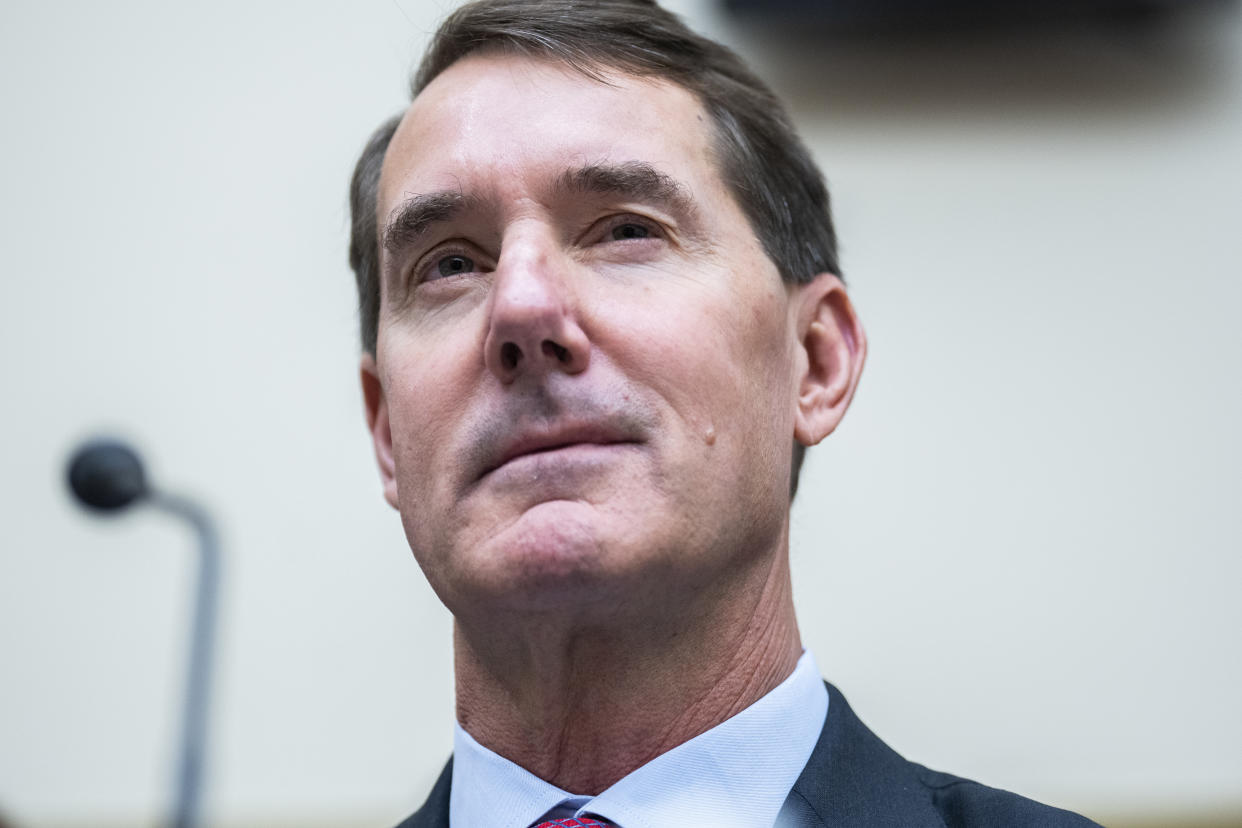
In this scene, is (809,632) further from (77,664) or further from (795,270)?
(77,664)

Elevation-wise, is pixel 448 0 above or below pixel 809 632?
above

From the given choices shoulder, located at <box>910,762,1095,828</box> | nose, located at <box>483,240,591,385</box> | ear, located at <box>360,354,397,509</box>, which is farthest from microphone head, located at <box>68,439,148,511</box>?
shoulder, located at <box>910,762,1095,828</box>

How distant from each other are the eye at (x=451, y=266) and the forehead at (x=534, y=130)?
0.27 ft

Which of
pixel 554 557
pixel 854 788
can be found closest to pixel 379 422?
pixel 554 557

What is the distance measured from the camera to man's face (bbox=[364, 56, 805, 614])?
1.15m

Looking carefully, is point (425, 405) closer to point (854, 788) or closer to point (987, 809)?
point (854, 788)

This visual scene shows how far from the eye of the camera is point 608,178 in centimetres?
129

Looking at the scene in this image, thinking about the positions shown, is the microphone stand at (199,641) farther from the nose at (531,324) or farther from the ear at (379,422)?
the nose at (531,324)

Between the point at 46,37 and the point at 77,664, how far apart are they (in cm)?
132

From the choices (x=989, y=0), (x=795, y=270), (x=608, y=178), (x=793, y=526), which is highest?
(x=989, y=0)

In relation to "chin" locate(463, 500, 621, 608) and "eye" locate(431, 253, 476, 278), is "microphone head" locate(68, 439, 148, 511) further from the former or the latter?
"chin" locate(463, 500, 621, 608)

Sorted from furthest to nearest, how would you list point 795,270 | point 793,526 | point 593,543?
1. point 793,526
2. point 795,270
3. point 593,543

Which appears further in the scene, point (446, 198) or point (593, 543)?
point (446, 198)

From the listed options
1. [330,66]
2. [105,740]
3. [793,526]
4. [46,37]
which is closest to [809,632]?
[793,526]
